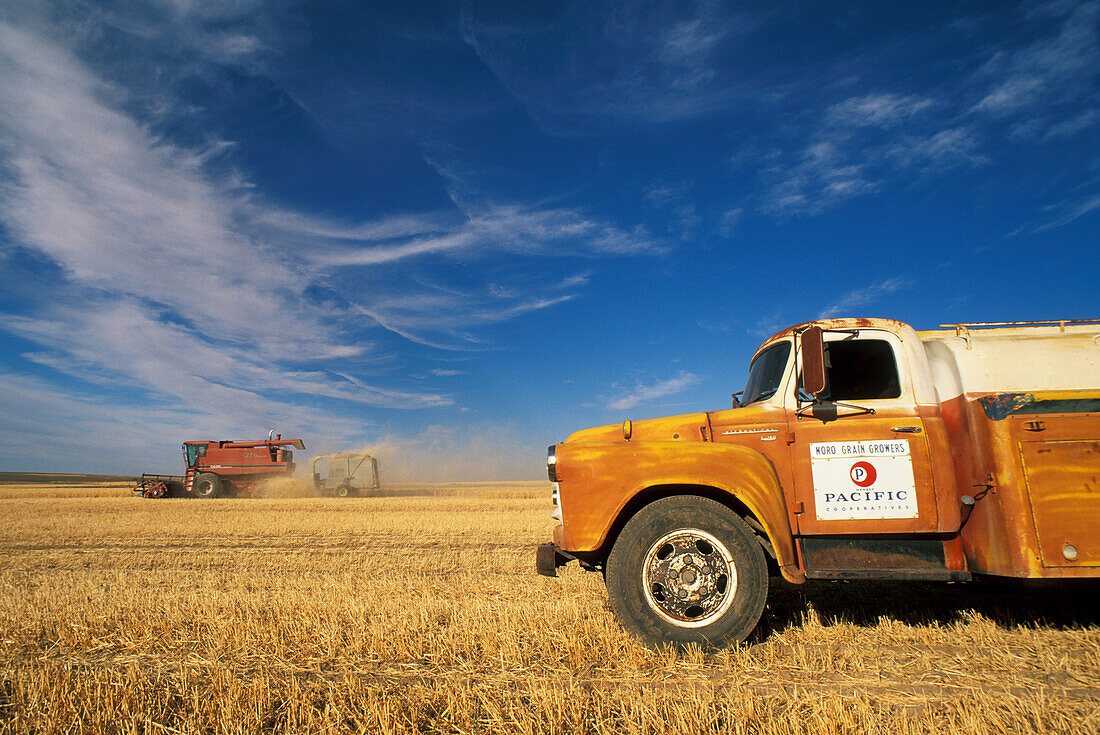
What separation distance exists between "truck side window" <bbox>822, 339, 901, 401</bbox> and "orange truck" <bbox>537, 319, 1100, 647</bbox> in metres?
0.02

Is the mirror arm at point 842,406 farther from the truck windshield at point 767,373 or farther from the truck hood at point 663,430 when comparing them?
the truck hood at point 663,430

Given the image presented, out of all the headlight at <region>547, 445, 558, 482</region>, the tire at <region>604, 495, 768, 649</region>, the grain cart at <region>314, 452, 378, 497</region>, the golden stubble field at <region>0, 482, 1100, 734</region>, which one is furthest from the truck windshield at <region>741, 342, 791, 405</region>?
the grain cart at <region>314, 452, 378, 497</region>

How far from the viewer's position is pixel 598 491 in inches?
190

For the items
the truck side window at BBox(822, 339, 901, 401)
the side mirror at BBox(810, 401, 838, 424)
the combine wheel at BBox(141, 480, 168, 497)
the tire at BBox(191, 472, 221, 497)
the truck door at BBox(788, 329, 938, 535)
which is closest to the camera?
the truck door at BBox(788, 329, 938, 535)

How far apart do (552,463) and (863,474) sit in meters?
2.56

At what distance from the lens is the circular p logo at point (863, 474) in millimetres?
4633

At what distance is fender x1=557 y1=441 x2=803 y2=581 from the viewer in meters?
4.49

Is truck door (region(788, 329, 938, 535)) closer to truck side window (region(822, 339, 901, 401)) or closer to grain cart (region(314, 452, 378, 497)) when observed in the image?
truck side window (region(822, 339, 901, 401))

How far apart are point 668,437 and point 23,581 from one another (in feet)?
32.6

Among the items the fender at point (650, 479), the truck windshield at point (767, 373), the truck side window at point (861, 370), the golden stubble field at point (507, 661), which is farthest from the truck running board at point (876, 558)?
the truck windshield at point (767, 373)

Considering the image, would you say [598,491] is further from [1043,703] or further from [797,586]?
[797,586]

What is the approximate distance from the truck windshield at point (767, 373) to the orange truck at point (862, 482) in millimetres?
178

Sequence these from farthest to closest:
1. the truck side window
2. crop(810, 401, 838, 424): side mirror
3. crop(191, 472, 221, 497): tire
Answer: crop(191, 472, 221, 497): tire < the truck side window < crop(810, 401, 838, 424): side mirror

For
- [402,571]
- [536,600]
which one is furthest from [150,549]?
[536,600]
